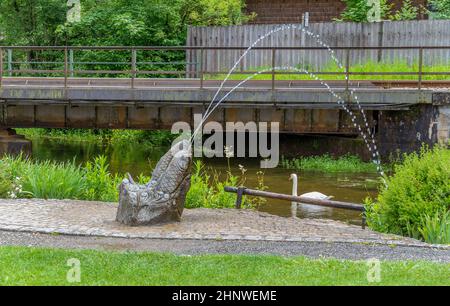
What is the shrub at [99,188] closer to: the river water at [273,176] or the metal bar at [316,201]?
the river water at [273,176]

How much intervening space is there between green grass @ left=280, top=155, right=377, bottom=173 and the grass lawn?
1533 centimetres

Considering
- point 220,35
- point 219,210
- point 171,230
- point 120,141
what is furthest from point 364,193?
point 120,141

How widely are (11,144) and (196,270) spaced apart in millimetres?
15071

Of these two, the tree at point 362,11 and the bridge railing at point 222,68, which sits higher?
the tree at point 362,11

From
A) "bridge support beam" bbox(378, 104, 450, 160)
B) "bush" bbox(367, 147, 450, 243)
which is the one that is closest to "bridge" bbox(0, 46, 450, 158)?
"bridge support beam" bbox(378, 104, 450, 160)

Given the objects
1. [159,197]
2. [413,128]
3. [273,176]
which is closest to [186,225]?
[159,197]

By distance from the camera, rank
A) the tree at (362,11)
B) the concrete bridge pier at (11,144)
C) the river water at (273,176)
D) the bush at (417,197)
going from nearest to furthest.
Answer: the bush at (417,197) < the river water at (273,176) < the concrete bridge pier at (11,144) < the tree at (362,11)

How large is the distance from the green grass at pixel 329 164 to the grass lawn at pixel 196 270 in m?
15.3

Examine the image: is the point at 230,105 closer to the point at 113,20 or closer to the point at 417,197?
the point at 417,197

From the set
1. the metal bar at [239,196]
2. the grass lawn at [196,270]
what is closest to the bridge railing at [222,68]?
the metal bar at [239,196]

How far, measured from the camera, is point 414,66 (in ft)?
91.5

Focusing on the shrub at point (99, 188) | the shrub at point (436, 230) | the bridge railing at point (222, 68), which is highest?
the bridge railing at point (222, 68)

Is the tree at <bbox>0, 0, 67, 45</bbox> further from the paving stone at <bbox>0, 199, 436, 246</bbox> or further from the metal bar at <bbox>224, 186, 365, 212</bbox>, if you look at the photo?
the metal bar at <bbox>224, 186, 365, 212</bbox>

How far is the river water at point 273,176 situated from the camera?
1756 centimetres
